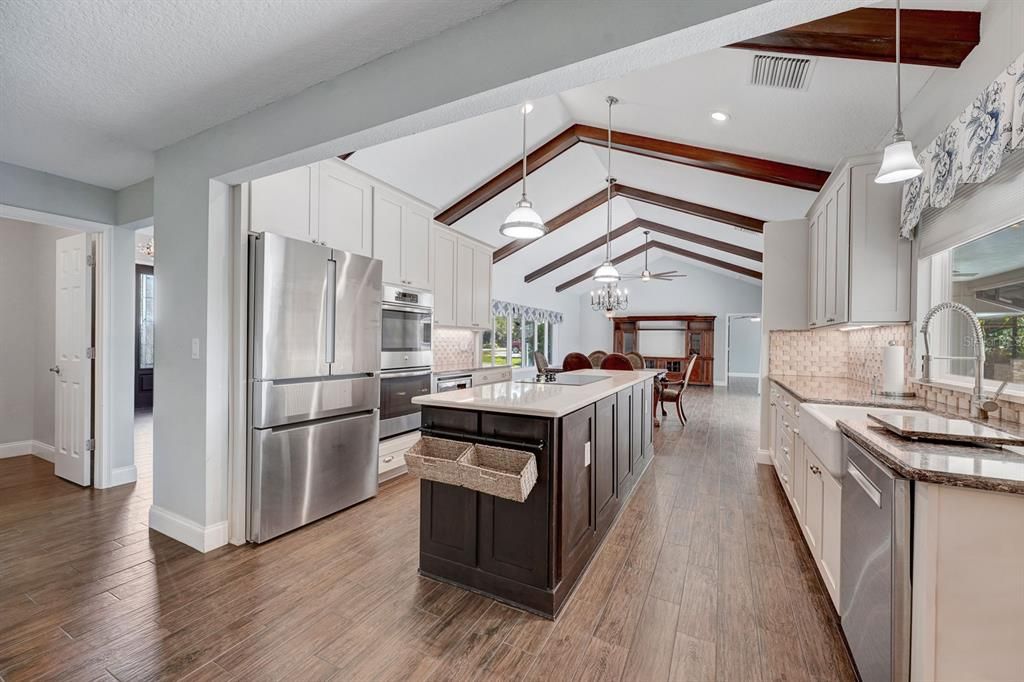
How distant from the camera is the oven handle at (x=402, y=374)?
3.61 metres

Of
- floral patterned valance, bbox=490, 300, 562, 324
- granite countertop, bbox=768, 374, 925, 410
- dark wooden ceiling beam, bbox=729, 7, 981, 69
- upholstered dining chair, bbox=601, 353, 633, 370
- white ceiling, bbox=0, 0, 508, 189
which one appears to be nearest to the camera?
white ceiling, bbox=0, 0, 508, 189

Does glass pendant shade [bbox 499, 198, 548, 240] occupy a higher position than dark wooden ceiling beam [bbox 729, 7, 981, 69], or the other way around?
dark wooden ceiling beam [bbox 729, 7, 981, 69]

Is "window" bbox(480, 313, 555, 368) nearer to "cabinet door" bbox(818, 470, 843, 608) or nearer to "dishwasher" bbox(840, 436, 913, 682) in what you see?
"cabinet door" bbox(818, 470, 843, 608)

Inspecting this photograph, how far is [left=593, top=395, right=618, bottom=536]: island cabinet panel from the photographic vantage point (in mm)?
2494

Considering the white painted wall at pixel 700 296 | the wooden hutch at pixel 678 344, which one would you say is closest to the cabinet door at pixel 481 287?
the wooden hutch at pixel 678 344

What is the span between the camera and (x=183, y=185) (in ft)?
8.81

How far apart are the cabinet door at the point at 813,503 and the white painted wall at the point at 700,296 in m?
10.1

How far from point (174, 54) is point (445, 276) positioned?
3.15 metres

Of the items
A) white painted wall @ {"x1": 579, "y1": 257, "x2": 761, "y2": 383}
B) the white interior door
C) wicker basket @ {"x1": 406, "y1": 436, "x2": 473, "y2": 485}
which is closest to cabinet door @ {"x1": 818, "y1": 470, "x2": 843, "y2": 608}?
wicker basket @ {"x1": 406, "y1": 436, "x2": 473, "y2": 485}

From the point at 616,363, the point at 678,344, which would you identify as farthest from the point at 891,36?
the point at 678,344

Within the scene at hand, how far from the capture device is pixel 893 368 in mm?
2561

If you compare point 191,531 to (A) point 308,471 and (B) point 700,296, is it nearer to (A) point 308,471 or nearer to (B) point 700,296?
(A) point 308,471

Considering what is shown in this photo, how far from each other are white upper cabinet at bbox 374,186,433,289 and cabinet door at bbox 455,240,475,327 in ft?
2.30

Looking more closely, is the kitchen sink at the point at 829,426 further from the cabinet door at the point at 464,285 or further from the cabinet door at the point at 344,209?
the cabinet door at the point at 464,285
